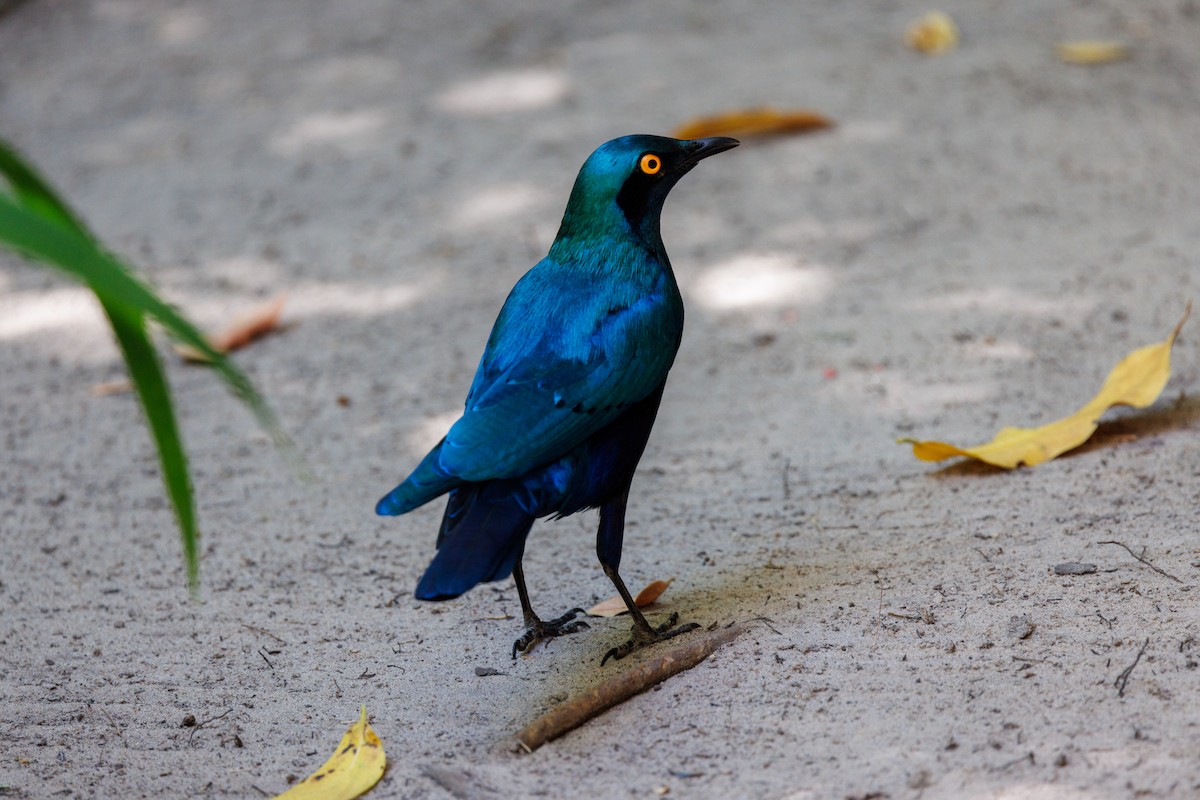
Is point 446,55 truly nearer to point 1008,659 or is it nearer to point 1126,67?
point 1126,67

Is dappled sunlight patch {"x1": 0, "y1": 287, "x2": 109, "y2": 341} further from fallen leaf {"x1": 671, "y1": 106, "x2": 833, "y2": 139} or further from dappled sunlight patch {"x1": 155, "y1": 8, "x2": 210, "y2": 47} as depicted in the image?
fallen leaf {"x1": 671, "y1": 106, "x2": 833, "y2": 139}

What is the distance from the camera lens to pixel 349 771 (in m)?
2.48

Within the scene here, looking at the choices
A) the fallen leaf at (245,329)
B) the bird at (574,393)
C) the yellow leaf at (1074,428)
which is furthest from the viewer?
the fallen leaf at (245,329)

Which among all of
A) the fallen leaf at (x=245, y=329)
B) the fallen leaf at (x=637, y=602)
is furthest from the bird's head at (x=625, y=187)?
the fallen leaf at (x=245, y=329)

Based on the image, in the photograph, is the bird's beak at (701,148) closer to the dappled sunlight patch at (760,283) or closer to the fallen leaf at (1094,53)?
the dappled sunlight patch at (760,283)

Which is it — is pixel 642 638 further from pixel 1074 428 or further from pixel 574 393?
pixel 1074 428

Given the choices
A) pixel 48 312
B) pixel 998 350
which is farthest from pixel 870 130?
pixel 48 312

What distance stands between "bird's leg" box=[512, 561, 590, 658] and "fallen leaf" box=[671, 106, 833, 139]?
10.1 ft

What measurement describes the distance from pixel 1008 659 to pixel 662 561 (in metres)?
1.16

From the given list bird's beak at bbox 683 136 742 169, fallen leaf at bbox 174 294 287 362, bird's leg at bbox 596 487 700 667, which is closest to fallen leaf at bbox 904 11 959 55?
fallen leaf at bbox 174 294 287 362

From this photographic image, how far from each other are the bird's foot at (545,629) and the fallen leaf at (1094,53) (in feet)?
15.0

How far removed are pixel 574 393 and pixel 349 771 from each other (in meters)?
0.93

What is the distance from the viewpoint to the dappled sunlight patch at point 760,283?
5.03m

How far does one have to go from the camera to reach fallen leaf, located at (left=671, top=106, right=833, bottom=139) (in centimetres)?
579
